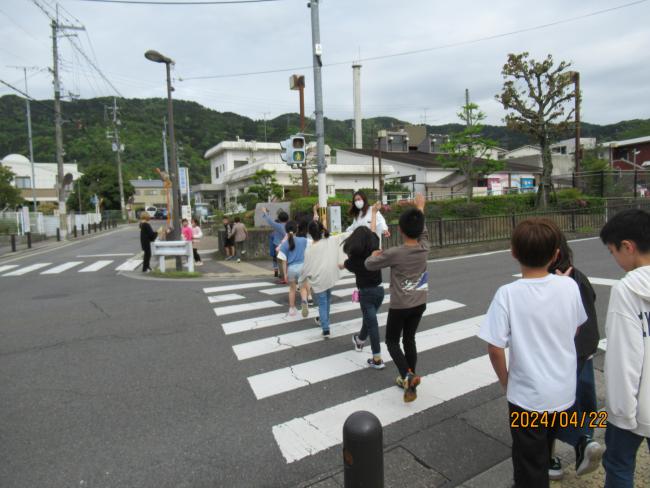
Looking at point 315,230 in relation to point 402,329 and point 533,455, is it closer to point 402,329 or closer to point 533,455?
point 402,329

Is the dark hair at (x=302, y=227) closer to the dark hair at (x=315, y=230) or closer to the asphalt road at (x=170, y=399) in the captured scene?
the dark hair at (x=315, y=230)

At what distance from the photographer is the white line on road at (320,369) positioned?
4.45 metres

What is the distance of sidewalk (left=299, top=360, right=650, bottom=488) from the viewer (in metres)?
2.75

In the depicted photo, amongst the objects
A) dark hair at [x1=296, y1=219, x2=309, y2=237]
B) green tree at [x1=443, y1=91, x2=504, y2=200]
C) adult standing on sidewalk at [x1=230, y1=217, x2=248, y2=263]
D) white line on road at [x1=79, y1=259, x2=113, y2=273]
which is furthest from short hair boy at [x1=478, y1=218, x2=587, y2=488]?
green tree at [x1=443, y1=91, x2=504, y2=200]

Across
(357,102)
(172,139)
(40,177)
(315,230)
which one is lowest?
(315,230)

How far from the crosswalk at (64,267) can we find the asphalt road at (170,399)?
6479 millimetres

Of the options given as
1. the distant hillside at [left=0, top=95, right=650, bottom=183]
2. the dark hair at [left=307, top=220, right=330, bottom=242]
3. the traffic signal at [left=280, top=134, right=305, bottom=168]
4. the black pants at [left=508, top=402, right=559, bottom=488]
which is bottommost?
the black pants at [left=508, top=402, right=559, bottom=488]

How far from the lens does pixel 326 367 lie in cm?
491

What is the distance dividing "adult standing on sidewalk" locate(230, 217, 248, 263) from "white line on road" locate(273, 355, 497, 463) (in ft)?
37.5

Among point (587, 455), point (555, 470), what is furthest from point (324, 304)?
point (587, 455)

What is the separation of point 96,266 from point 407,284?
14.8 meters

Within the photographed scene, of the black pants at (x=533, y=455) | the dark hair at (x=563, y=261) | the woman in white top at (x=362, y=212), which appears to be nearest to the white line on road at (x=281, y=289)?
the woman in white top at (x=362, y=212)

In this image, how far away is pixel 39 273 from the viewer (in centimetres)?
1389

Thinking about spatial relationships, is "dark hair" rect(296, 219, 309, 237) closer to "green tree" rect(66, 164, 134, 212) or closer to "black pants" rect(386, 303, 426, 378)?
"black pants" rect(386, 303, 426, 378)
